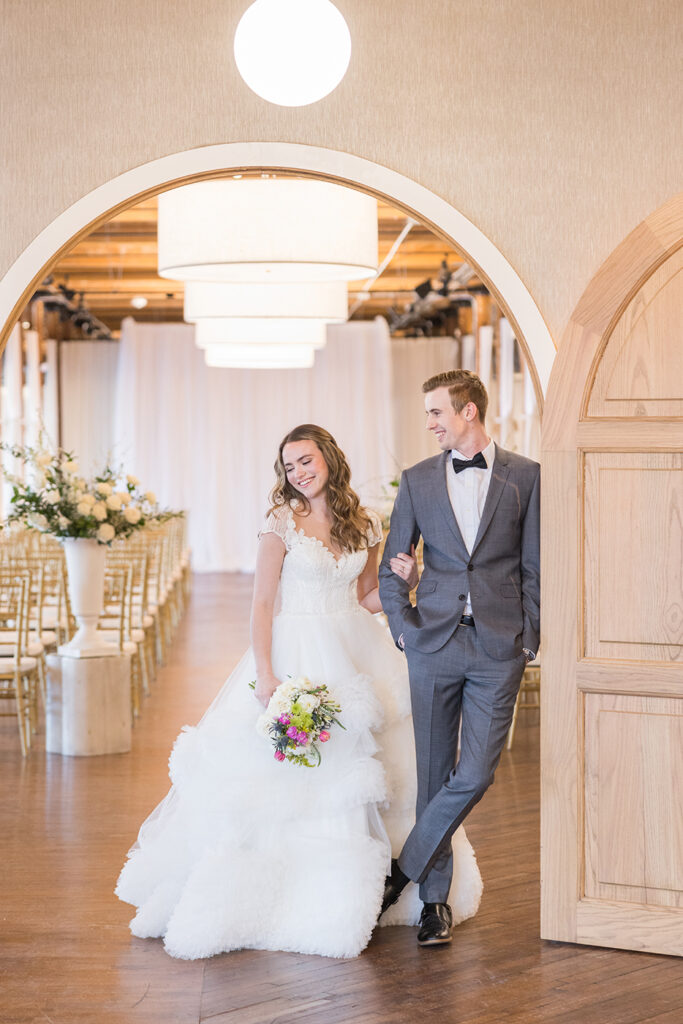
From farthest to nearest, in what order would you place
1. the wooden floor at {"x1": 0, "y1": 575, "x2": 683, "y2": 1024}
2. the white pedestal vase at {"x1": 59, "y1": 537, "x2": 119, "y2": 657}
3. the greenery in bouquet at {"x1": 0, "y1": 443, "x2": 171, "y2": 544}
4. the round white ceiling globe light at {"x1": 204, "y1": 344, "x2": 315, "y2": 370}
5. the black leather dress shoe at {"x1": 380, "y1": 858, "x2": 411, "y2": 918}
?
the round white ceiling globe light at {"x1": 204, "y1": 344, "x2": 315, "y2": 370} → the white pedestal vase at {"x1": 59, "y1": 537, "x2": 119, "y2": 657} → the greenery in bouquet at {"x1": 0, "y1": 443, "x2": 171, "y2": 544} → the black leather dress shoe at {"x1": 380, "y1": 858, "x2": 411, "y2": 918} → the wooden floor at {"x1": 0, "y1": 575, "x2": 683, "y2": 1024}

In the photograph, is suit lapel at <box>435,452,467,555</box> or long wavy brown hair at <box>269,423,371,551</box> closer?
suit lapel at <box>435,452,467,555</box>

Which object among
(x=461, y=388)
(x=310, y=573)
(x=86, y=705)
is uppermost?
(x=461, y=388)

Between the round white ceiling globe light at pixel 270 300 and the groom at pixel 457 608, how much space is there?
4.61 metres

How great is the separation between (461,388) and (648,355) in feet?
1.95

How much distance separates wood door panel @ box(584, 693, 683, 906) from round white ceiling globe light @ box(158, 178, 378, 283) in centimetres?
310

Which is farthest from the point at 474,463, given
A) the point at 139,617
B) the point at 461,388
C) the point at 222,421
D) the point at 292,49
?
the point at 222,421

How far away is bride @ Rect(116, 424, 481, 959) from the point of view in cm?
375

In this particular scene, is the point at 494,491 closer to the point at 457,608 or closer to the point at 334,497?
the point at 457,608

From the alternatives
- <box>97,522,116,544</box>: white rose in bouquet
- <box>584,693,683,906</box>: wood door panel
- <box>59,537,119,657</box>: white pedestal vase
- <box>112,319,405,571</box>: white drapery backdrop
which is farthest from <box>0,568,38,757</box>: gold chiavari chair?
<box>112,319,405,571</box>: white drapery backdrop

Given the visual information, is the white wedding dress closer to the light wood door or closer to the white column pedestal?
the light wood door

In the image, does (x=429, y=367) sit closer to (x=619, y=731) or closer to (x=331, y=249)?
(x=331, y=249)

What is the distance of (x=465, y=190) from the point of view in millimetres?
4227

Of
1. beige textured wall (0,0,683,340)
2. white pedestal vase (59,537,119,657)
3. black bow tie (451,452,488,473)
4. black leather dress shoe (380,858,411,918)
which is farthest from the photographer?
white pedestal vase (59,537,119,657)

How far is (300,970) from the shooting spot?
11.8ft
